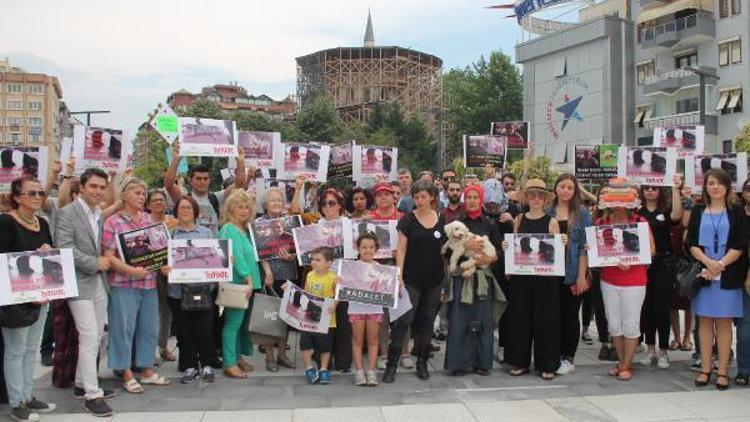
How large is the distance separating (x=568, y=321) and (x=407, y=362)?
5.84ft

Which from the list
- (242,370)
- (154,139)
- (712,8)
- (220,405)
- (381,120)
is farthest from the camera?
(381,120)

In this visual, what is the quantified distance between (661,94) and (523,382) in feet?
124

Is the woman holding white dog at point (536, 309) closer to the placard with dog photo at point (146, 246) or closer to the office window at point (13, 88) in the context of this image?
the placard with dog photo at point (146, 246)

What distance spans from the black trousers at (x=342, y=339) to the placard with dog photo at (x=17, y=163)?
327cm

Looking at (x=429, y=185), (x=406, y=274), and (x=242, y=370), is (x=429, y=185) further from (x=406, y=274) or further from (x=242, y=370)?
(x=242, y=370)

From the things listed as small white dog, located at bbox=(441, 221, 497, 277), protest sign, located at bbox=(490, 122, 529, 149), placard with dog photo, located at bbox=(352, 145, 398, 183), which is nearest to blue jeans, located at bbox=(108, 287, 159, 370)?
small white dog, located at bbox=(441, 221, 497, 277)

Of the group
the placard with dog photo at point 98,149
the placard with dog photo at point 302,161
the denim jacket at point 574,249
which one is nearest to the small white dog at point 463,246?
the denim jacket at point 574,249

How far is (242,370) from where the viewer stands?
7234 millimetres

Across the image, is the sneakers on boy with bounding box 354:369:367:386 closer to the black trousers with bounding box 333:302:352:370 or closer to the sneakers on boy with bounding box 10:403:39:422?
the black trousers with bounding box 333:302:352:370

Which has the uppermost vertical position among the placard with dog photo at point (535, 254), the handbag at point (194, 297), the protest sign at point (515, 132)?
the protest sign at point (515, 132)

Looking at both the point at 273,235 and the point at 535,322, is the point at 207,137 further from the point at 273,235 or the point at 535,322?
the point at 535,322

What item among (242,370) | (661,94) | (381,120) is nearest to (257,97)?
(381,120)

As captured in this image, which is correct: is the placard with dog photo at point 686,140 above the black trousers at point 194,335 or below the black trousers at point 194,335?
above

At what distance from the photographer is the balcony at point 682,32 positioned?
37125 millimetres
